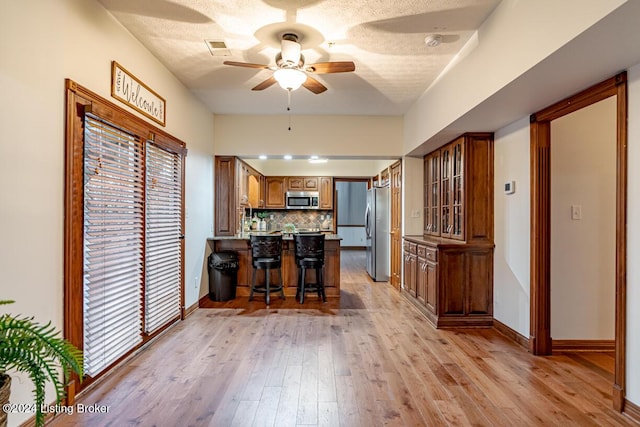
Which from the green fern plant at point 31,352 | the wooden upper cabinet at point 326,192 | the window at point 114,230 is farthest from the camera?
the wooden upper cabinet at point 326,192

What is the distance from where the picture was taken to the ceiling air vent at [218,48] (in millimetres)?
3007

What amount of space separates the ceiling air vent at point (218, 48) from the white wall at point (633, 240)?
3.02 meters

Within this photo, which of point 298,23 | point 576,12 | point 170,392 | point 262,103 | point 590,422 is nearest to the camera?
point 576,12

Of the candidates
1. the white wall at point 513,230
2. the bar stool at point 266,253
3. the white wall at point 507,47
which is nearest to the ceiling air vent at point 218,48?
the white wall at point 507,47

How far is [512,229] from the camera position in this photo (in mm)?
3445

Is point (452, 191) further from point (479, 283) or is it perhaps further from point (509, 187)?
point (479, 283)

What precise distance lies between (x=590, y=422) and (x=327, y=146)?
13.6 feet

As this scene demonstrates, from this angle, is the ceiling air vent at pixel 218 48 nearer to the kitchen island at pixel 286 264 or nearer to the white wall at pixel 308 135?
the white wall at pixel 308 135

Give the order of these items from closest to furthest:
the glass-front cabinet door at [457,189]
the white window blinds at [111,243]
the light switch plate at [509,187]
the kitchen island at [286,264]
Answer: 1. the white window blinds at [111,243]
2. the light switch plate at [509,187]
3. the glass-front cabinet door at [457,189]
4. the kitchen island at [286,264]

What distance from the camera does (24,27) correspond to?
1.80 meters

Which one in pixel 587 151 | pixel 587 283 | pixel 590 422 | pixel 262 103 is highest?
pixel 262 103

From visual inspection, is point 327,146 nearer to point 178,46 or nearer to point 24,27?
point 178,46

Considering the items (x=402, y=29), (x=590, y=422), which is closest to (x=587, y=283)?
(x=590, y=422)

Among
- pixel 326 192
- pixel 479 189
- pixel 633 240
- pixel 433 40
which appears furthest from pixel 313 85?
pixel 326 192
